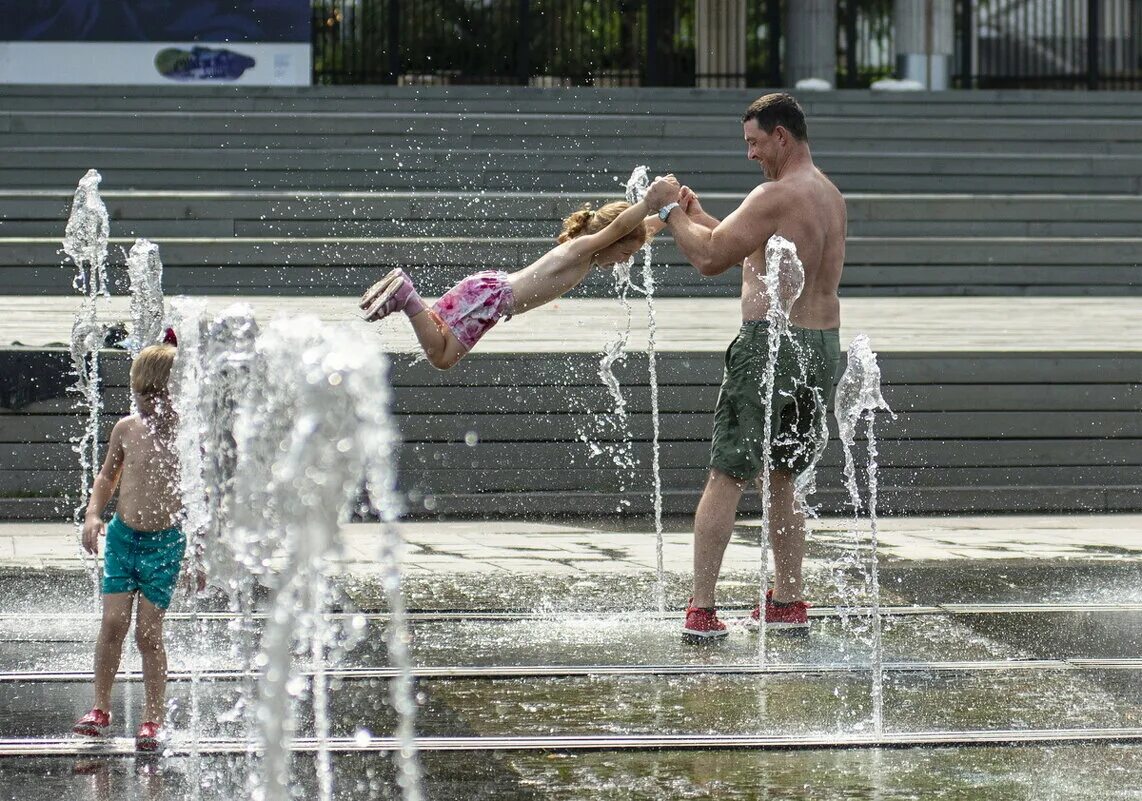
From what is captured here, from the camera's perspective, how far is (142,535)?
523 cm

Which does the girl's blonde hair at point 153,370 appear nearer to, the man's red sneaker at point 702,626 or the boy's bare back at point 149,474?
the boy's bare back at point 149,474

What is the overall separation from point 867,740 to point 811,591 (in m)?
2.23

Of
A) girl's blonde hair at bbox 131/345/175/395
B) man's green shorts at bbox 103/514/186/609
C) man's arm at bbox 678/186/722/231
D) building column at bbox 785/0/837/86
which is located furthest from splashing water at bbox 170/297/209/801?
building column at bbox 785/0/837/86

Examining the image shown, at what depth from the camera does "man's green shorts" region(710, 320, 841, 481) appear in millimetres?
6531

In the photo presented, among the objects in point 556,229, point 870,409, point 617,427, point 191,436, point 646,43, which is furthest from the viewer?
point 646,43

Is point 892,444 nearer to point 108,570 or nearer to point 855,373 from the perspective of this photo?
Result: point 855,373

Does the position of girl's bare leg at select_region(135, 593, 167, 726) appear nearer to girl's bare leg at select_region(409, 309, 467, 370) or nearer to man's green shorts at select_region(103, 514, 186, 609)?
man's green shorts at select_region(103, 514, 186, 609)

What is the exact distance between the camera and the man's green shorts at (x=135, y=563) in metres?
5.22

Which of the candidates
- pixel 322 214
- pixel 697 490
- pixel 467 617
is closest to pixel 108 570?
pixel 467 617

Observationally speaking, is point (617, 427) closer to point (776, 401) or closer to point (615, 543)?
point (615, 543)

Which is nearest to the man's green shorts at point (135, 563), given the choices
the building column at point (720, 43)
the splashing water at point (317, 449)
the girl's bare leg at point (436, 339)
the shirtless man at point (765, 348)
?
A: the splashing water at point (317, 449)

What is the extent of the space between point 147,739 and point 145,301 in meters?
5.30

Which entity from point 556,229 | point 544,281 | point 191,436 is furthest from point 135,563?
point 556,229

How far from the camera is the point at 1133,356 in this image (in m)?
9.84
